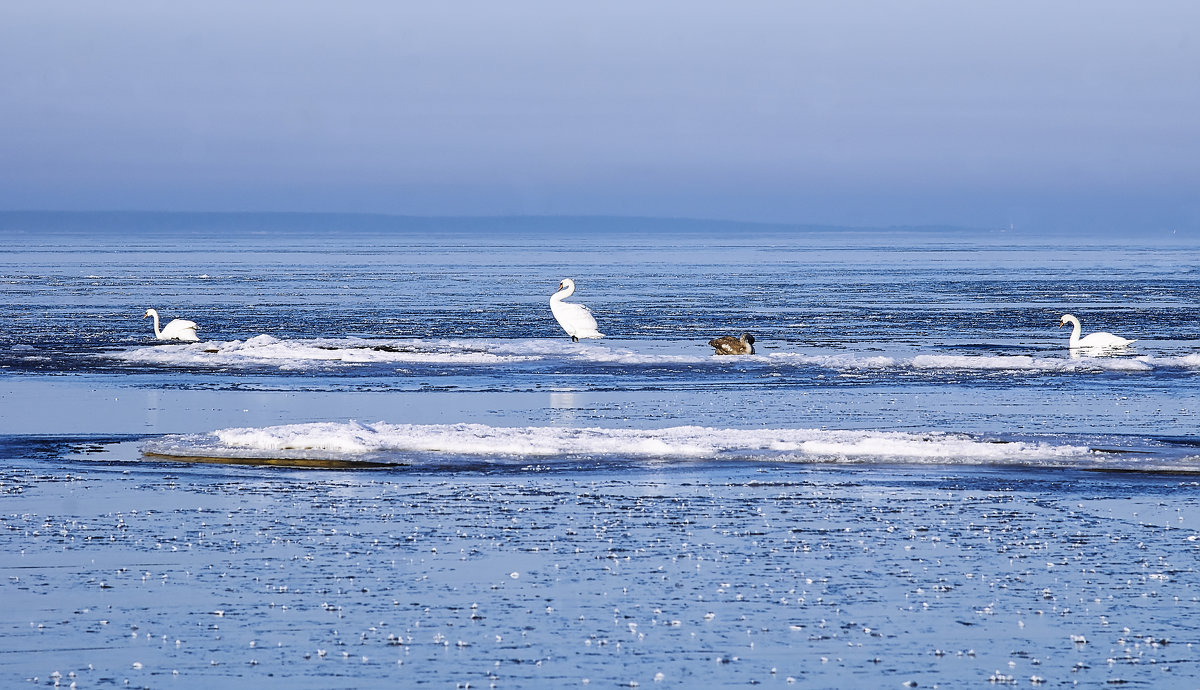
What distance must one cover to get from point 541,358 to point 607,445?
10419 millimetres

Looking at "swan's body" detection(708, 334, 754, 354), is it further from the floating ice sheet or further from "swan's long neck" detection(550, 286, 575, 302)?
the floating ice sheet

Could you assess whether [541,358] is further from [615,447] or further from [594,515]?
[594,515]

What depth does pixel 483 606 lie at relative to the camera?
898cm

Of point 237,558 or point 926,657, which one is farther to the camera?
point 237,558

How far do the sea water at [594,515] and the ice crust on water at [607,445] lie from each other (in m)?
0.05

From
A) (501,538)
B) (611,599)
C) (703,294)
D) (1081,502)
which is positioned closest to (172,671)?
(611,599)

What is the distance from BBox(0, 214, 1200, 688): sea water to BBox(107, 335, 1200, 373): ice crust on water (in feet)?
0.37

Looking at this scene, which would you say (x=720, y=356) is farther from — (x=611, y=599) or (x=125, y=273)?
(x=125, y=273)

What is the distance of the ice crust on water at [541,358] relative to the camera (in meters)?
23.9

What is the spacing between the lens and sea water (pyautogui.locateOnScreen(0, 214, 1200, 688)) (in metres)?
8.09

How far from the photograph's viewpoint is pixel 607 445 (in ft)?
48.9

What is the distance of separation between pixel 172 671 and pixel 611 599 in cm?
249

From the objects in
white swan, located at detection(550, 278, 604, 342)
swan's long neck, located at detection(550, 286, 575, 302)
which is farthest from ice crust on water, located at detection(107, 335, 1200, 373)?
swan's long neck, located at detection(550, 286, 575, 302)

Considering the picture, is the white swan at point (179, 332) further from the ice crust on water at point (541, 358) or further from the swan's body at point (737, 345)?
the swan's body at point (737, 345)
